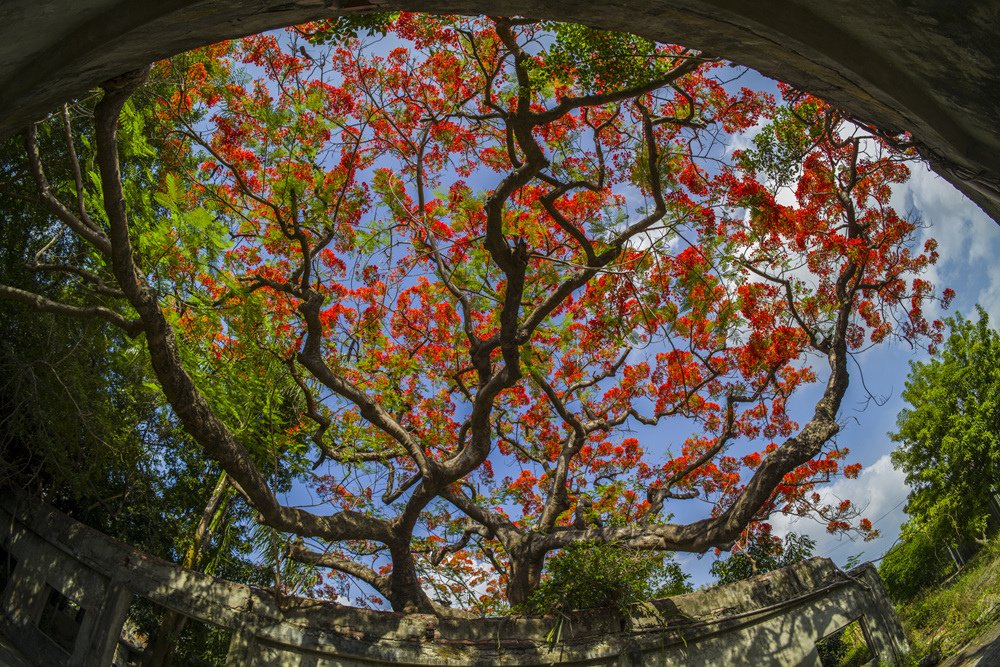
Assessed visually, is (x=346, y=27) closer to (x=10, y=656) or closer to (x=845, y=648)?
(x=10, y=656)

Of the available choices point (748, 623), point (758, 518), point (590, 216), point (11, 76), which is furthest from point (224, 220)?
point (758, 518)

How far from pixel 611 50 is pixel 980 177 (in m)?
3.21

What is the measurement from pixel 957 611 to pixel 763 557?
Result: 2.37 m

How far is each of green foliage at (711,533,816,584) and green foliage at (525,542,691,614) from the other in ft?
9.18

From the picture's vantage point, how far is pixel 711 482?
31.8ft

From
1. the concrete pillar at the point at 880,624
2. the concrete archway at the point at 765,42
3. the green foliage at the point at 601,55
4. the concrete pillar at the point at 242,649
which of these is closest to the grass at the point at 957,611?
the concrete pillar at the point at 880,624

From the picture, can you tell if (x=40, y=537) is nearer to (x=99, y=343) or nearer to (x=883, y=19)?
(x=99, y=343)

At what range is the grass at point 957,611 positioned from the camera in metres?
6.21

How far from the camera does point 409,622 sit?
6.28 metres

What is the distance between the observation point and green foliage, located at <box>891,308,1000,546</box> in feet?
32.8

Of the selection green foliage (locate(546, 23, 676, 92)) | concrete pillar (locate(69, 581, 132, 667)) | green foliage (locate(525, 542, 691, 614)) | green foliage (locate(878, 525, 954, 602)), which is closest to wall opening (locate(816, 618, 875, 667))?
green foliage (locate(878, 525, 954, 602))

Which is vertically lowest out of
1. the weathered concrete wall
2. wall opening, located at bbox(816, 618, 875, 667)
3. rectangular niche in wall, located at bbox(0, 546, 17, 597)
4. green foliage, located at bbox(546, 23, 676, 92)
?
wall opening, located at bbox(816, 618, 875, 667)

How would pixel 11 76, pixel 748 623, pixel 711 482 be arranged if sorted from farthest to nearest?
pixel 711 482
pixel 748 623
pixel 11 76

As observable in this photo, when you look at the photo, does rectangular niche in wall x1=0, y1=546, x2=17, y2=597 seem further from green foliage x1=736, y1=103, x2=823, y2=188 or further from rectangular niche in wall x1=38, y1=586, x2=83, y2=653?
green foliage x1=736, y1=103, x2=823, y2=188
